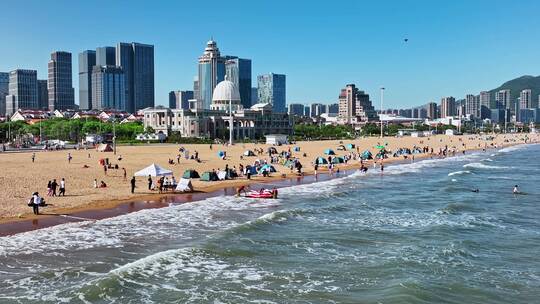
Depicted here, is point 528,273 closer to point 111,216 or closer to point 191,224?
→ point 191,224

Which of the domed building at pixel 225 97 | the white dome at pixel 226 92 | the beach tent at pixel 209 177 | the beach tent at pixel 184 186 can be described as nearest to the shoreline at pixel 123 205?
the beach tent at pixel 184 186

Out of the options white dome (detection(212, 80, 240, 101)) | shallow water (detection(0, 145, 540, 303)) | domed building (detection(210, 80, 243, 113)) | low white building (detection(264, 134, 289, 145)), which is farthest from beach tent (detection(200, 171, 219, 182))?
white dome (detection(212, 80, 240, 101))

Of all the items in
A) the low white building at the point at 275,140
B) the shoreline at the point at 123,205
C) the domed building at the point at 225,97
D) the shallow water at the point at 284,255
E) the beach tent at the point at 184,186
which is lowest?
the shallow water at the point at 284,255

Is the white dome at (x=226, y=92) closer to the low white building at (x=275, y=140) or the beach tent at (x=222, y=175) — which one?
the low white building at (x=275, y=140)

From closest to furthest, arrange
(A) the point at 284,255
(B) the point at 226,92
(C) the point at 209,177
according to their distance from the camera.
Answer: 1. (A) the point at 284,255
2. (C) the point at 209,177
3. (B) the point at 226,92

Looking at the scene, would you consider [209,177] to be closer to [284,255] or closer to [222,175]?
[222,175]

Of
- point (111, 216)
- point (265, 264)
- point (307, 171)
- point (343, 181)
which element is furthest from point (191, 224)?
point (307, 171)

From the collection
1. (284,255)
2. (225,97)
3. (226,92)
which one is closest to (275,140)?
(225,97)

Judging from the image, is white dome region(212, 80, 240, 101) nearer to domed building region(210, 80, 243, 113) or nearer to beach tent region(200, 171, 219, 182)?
domed building region(210, 80, 243, 113)
